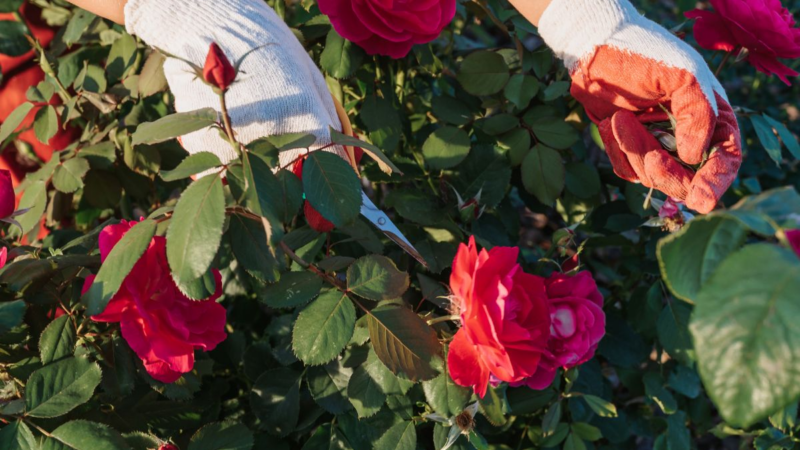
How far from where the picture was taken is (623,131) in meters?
1.18

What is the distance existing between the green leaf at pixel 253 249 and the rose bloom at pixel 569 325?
42 centimetres

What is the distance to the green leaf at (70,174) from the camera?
1426mm

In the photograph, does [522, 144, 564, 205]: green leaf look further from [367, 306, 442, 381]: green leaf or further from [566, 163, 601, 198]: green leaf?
[367, 306, 442, 381]: green leaf

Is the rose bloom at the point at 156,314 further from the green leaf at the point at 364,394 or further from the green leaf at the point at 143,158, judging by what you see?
the green leaf at the point at 143,158

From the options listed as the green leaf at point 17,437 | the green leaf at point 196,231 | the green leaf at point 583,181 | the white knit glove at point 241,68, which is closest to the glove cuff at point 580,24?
the green leaf at point 583,181

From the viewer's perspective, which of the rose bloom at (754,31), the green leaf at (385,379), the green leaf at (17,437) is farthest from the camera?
Answer: the rose bloom at (754,31)

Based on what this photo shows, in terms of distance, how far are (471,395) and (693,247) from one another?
0.50 meters

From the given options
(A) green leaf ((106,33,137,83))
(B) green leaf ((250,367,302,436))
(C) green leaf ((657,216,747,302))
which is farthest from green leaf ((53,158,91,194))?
(C) green leaf ((657,216,747,302))

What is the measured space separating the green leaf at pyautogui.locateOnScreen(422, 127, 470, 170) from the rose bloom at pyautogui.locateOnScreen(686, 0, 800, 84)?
1.88 feet

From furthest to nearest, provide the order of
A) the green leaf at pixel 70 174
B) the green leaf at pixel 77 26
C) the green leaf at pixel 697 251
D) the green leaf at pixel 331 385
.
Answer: the green leaf at pixel 77 26 < the green leaf at pixel 70 174 < the green leaf at pixel 331 385 < the green leaf at pixel 697 251

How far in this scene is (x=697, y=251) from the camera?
2.06ft

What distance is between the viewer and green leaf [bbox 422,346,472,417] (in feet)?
3.31

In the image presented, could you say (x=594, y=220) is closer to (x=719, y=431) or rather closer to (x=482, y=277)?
(x=719, y=431)

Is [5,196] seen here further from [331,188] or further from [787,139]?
[787,139]
